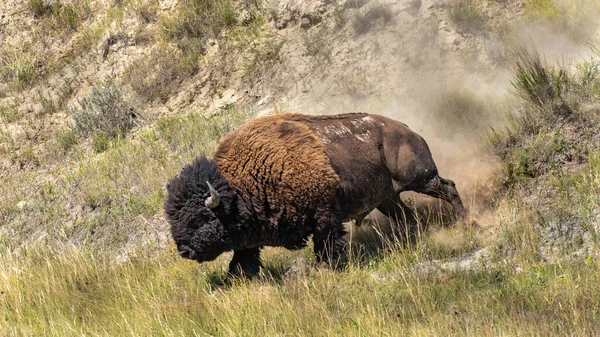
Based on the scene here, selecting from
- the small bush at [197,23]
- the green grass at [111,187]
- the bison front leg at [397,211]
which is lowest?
the green grass at [111,187]

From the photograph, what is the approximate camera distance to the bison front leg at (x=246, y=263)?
251 inches

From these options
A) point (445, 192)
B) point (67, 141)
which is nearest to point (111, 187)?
point (67, 141)

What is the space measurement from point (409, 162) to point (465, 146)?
2371mm

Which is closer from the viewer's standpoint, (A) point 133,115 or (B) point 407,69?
(B) point 407,69

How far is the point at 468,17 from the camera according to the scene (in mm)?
11586

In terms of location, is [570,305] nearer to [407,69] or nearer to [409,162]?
[409,162]

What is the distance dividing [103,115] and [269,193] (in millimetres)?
7783

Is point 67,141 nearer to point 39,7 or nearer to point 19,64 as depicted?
point 19,64

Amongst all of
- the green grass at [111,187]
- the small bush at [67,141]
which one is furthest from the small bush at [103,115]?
the green grass at [111,187]

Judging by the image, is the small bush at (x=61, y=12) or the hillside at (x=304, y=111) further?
the small bush at (x=61, y=12)

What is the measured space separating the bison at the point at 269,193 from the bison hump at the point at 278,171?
0.01 m

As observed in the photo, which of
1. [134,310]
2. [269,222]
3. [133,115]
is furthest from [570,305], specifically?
[133,115]

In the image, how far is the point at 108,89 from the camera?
42.9 ft

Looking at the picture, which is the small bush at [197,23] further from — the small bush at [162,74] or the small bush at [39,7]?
the small bush at [39,7]
